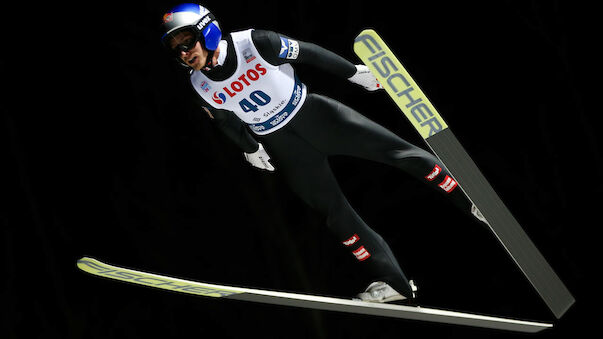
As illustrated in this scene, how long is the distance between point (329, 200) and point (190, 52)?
980 millimetres

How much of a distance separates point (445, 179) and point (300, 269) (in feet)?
7.38

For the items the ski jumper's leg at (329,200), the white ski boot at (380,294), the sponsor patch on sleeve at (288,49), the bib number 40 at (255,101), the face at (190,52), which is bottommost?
the white ski boot at (380,294)

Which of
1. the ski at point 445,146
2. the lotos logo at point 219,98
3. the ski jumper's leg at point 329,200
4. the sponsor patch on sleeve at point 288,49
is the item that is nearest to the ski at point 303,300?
the ski jumper's leg at point 329,200

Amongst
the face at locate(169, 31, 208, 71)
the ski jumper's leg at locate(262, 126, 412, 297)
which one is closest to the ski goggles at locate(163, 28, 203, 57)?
the face at locate(169, 31, 208, 71)

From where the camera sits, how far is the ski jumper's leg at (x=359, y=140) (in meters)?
3.35

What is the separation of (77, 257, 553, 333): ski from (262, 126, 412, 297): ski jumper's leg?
0.14 m

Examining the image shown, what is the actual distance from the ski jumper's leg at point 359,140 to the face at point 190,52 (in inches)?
21.4

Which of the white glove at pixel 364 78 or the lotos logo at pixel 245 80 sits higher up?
the lotos logo at pixel 245 80

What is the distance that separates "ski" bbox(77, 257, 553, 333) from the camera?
11.6ft

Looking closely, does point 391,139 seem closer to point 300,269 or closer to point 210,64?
point 210,64

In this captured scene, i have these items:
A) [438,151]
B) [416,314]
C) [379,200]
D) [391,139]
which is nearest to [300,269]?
[379,200]

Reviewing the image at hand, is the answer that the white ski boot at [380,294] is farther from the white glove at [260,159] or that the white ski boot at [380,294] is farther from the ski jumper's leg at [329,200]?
the white glove at [260,159]

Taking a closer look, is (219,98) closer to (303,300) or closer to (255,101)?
(255,101)

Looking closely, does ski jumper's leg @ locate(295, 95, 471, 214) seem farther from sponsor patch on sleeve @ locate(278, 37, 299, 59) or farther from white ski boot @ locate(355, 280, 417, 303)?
white ski boot @ locate(355, 280, 417, 303)
